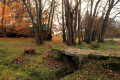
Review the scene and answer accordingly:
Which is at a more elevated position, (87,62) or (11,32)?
(11,32)

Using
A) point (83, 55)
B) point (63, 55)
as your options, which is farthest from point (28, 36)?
point (83, 55)

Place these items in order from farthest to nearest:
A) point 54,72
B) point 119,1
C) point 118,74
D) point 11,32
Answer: point 11,32 → point 119,1 → point 54,72 → point 118,74

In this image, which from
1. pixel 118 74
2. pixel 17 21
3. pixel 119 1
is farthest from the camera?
pixel 17 21

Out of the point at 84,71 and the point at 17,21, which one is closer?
the point at 84,71

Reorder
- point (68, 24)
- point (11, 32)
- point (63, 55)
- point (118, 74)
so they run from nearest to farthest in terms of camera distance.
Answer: point (118, 74), point (63, 55), point (68, 24), point (11, 32)

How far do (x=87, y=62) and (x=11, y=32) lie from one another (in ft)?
68.2

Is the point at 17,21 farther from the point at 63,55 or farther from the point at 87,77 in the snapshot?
the point at 87,77

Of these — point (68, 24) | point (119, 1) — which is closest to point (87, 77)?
point (68, 24)

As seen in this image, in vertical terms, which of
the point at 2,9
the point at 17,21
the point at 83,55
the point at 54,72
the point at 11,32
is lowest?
the point at 54,72

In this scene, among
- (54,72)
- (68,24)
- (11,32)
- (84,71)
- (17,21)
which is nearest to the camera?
(84,71)

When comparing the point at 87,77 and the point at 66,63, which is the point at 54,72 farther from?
the point at 87,77

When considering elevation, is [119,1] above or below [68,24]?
above

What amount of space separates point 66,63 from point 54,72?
138 cm

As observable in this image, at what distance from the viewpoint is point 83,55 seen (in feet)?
19.4
